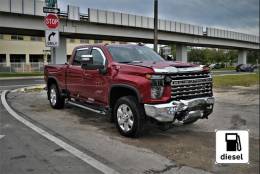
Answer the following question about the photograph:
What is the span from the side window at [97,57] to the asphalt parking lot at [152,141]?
1.52 m

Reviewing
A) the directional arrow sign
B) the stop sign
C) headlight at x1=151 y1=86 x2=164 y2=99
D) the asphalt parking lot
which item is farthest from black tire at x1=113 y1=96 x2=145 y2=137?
the stop sign

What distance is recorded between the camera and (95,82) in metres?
7.85

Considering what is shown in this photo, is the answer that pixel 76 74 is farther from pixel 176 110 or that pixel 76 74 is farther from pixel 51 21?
pixel 51 21

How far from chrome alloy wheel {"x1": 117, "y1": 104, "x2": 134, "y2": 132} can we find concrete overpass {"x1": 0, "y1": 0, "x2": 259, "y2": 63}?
15196 millimetres

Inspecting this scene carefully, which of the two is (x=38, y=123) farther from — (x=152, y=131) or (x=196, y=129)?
(x=196, y=129)

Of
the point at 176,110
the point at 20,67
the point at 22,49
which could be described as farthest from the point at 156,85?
the point at 22,49

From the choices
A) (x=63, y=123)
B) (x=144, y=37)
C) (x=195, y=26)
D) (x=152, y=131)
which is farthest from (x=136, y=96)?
(x=195, y=26)

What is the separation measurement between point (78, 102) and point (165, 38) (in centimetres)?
3835

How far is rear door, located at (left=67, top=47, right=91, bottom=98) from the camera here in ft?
28.4

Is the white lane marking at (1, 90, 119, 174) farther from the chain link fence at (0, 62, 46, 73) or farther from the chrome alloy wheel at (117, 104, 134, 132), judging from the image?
the chain link fence at (0, 62, 46, 73)

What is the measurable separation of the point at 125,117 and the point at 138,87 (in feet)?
2.61

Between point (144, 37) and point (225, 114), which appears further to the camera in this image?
point (144, 37)

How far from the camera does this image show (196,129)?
305 inches

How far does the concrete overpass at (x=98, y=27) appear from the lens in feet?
99.8
